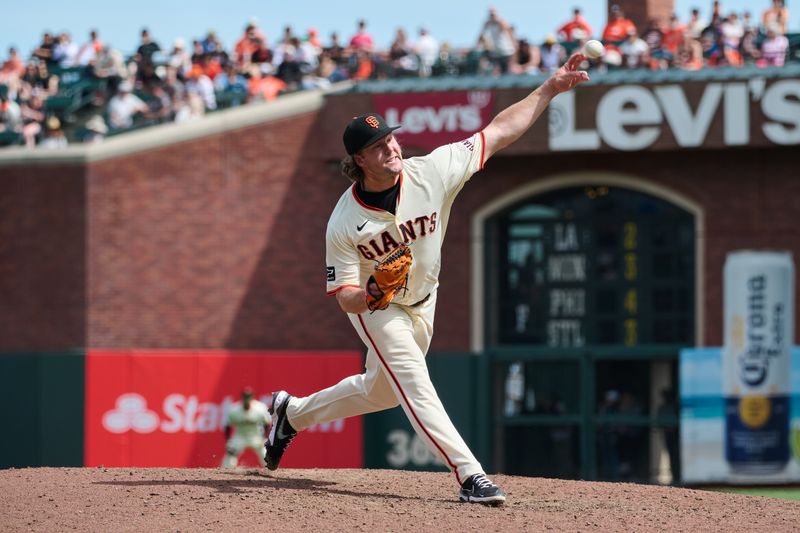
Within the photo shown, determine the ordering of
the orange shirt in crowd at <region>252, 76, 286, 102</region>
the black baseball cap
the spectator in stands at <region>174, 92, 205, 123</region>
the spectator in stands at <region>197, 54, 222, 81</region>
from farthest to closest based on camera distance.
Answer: the spectator in stands at <region>197, 54, 222, 81</region> → the orange shirt in crowd at <region>252, 76, 286, 102</region> → the spectator in stands at <region>174, 92, 205, 123</region> → the black baseball cap

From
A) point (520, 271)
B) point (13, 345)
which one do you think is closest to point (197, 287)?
point (13, 345)

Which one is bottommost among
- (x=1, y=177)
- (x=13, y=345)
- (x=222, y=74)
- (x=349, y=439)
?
(x=349, y=439)

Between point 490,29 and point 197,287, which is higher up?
point 490,29

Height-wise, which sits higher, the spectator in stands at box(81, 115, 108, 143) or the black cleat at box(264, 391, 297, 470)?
the spectator in stands at box(81, 115, 108, 143)

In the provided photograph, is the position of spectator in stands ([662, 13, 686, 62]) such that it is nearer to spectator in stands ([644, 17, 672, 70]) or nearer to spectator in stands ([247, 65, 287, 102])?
spectator in stands ([644, 17, 672, 70])

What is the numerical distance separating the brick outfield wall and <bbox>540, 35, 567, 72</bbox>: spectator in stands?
3658mm

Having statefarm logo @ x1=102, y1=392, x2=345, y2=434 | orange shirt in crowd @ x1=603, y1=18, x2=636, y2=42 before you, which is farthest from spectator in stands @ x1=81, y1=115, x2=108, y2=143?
orange shirt in crowd @ x1=603, y1=18, x2=636, y2=42

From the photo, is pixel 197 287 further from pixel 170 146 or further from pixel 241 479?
pixel 241 479

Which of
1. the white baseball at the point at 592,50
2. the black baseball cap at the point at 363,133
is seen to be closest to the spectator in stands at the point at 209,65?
the white baseball at the point at 592,50

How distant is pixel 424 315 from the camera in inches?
309

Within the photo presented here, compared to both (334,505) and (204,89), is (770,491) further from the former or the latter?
(334,505)

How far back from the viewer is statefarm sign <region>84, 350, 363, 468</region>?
826 inches

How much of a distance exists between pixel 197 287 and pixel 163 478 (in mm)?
13363

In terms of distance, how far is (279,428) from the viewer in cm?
851
